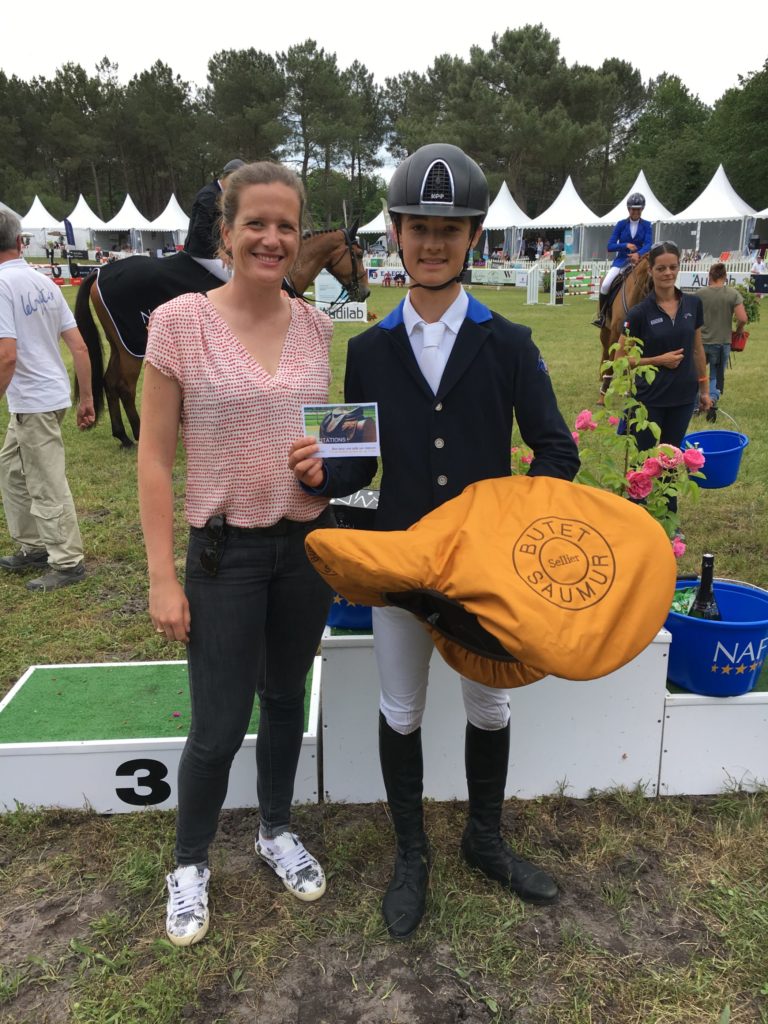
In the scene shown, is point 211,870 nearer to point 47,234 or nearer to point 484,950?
point 484,950

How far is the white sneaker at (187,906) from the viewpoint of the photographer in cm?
209

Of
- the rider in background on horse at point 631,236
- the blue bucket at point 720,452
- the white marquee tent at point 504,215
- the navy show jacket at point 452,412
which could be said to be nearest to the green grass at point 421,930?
the navy show jacket at point 452,412

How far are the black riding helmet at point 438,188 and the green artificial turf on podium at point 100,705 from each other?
Answer: 191 centimetres

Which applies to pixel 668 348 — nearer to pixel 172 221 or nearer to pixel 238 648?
pixel 238 648

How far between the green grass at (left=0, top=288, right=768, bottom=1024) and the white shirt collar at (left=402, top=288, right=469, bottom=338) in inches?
67.0

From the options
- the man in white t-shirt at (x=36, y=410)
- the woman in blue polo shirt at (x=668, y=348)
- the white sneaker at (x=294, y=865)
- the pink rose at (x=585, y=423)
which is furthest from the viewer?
the woman in blue polo shirt at (x=668, y=348)

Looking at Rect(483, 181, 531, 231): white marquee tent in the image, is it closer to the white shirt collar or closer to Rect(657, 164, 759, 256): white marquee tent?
Rect(657, 164, 759, 256): white marquee tent

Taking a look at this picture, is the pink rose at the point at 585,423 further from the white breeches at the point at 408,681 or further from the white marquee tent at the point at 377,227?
the white marquee tent at the point at 377,227

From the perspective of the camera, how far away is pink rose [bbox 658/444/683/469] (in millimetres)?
2936

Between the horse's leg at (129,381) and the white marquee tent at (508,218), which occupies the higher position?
the white marquee tent at (508,218)

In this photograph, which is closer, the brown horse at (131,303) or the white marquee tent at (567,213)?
the brown horse at (131,303)

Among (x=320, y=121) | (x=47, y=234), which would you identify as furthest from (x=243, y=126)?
(x=47, y=234)

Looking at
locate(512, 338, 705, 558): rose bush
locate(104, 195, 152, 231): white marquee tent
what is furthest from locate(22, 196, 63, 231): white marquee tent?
locate(512, 338, 705, 558): rose bush

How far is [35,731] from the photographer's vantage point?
9.02ft
